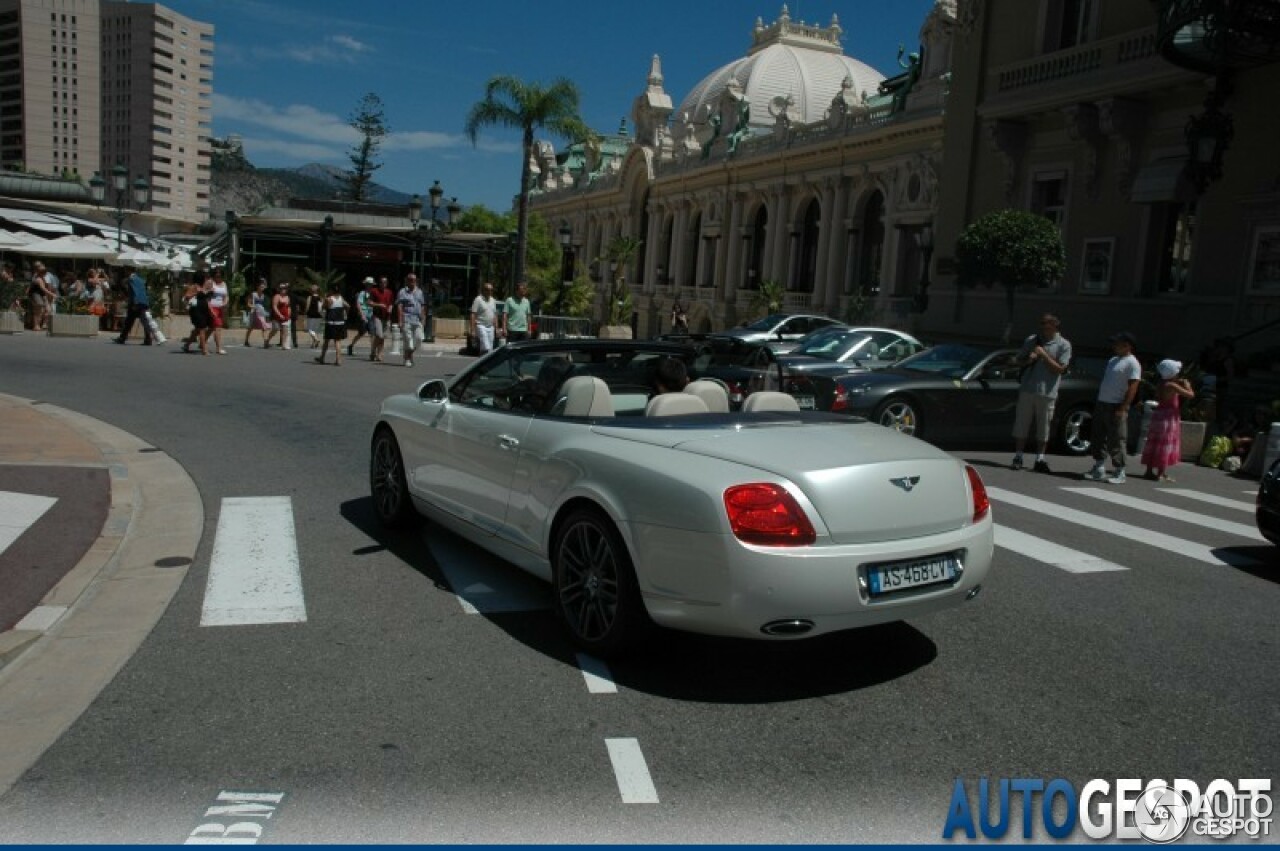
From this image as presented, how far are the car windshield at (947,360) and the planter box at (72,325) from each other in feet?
67.3

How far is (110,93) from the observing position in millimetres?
171500

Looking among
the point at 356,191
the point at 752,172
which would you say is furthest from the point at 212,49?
the point at 752,172

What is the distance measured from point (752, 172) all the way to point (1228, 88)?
3160cm

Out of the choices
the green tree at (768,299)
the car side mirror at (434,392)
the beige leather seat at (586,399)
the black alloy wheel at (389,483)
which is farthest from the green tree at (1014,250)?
the green tree at (768,299)

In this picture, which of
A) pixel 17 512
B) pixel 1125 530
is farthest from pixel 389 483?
pixel 1125 530

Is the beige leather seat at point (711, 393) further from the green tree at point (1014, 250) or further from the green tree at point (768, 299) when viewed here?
the green tree at point (768, 299)

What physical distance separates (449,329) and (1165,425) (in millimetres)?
25180

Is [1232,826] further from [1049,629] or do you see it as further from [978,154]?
[978,154]

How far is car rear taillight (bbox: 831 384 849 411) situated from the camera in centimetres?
1209

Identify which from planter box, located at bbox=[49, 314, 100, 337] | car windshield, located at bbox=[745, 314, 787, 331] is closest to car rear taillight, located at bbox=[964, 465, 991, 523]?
car windshield, located at bbox=[745, 314, 787, 331]

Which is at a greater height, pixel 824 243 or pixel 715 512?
pixel 824 243

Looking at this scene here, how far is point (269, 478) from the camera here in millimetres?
9578
